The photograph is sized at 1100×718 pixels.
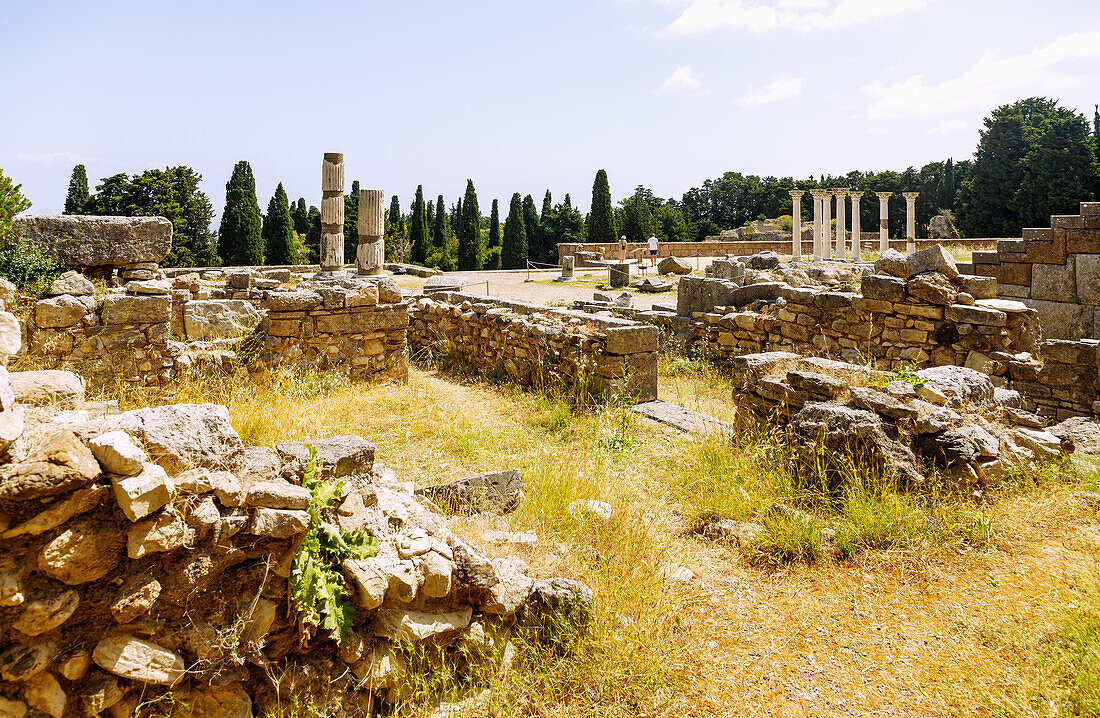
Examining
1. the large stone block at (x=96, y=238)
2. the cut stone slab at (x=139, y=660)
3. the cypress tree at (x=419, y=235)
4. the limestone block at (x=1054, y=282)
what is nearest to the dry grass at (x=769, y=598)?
the cut stone slab at (x=139, y=660)

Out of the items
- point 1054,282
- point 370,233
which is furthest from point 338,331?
point 1054,282

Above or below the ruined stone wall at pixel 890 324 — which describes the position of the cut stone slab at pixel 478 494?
below

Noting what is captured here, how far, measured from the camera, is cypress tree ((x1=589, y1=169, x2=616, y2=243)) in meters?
38.9

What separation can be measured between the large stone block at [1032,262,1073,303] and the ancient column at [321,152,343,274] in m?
13.4

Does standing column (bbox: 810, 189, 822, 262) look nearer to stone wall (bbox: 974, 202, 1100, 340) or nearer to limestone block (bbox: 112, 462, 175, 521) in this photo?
stone wall (bbox: 974, 202, 1100, 340)

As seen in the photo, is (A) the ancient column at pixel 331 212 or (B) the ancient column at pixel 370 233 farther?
(B) the ancient column at pixel 370 233

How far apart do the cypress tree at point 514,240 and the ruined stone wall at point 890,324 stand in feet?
99.8

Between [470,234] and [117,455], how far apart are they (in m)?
35.8

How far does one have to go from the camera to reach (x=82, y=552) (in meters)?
2.14

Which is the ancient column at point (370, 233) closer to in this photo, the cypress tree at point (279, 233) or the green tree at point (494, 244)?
the cypress tree at point (279, 233)

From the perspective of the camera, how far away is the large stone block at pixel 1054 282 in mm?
11219

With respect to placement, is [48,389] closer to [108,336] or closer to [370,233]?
[108,336]

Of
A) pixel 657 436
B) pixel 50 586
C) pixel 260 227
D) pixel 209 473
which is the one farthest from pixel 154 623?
pixel 260 227

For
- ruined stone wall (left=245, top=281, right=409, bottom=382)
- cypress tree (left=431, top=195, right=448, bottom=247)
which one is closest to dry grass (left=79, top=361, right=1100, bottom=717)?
ruined stone wall (left=245, top=281, right=409, bottom=382)
